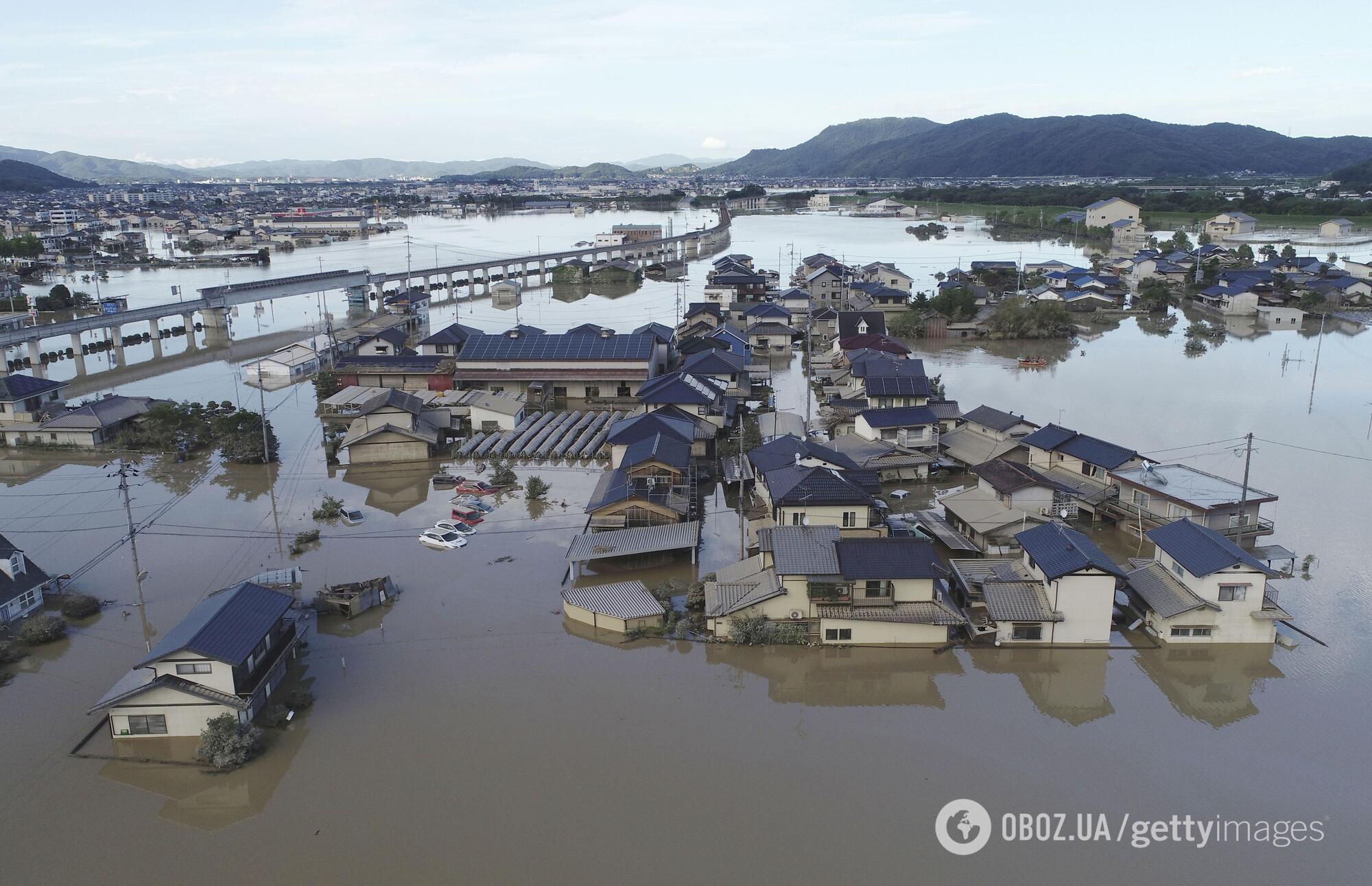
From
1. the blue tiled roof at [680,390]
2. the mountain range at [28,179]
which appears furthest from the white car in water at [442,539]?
the mountain range at [28,179]

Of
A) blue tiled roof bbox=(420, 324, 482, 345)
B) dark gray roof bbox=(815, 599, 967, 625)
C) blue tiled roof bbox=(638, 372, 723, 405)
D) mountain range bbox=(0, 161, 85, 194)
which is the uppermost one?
mountain range bbox=(0, 161, 85, 194)

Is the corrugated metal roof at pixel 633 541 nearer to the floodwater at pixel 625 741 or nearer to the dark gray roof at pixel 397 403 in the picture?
the floodwater at pixel 625 741

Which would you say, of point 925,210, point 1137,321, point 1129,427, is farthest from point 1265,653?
point 925,210

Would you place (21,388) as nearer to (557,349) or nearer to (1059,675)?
(557,349)

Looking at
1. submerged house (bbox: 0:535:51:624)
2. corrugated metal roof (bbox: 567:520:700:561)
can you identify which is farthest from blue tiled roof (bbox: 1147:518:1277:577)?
submerged house (bbox: 0:535:51:624)

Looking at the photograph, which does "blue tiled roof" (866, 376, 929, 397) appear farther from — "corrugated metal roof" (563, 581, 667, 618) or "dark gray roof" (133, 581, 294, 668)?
"dark gray roof" (133, 581, 294, 668)

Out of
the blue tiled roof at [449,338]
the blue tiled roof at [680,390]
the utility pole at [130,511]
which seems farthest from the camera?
the blue tiled roof at [449,338]

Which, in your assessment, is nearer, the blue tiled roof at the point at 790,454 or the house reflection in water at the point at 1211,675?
the house reflection in water at the point at 1211,675
